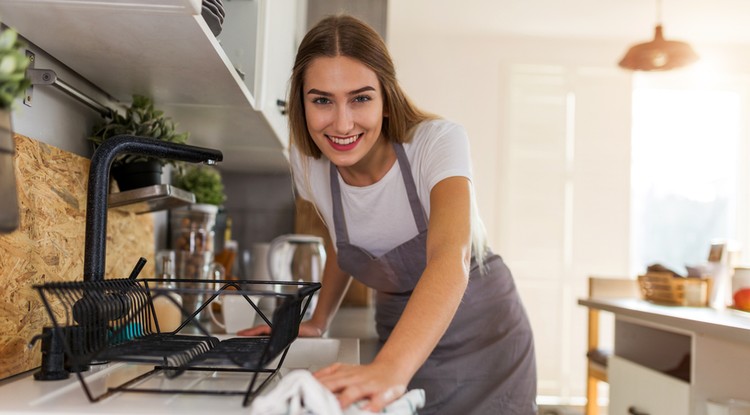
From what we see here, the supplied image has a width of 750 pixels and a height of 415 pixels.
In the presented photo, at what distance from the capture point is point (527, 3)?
4281mm

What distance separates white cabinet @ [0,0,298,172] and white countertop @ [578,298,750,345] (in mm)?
1206

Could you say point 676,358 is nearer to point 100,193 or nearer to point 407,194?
point 407,194

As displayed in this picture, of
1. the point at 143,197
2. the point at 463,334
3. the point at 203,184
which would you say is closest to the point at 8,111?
the point at 143,197

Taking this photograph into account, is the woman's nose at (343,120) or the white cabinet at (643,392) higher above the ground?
the woman's nose at (343,120)

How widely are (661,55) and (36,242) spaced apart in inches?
103

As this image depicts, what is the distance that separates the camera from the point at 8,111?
21.9 inches

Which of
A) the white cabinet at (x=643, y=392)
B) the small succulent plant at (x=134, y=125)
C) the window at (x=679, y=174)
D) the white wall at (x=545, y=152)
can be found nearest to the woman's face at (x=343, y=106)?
the small succulent plant at (x=134, y=125)

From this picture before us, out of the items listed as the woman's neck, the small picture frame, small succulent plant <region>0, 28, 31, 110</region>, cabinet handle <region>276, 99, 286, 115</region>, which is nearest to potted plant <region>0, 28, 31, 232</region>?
small succulent plant <region>0, 28, 31, 110</region>

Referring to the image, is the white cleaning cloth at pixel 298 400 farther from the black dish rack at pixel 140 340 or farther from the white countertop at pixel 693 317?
the white countertop at pixel 693 317

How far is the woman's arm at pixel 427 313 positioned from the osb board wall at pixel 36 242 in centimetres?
45

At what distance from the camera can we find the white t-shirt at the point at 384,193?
4.05ft

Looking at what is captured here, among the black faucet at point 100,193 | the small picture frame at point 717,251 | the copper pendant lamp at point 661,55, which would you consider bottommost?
the small picture frame at point 717,251

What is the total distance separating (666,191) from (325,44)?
15.0 ft

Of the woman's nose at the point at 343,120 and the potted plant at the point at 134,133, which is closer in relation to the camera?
the woman's nose at the point at 343,120
